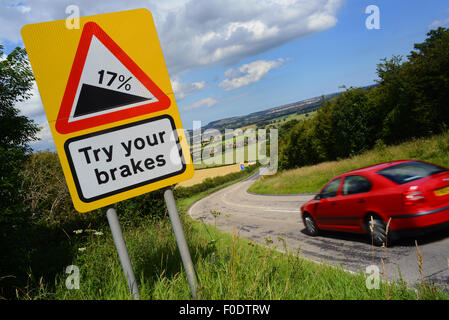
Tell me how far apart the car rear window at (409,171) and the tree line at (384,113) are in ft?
55.3

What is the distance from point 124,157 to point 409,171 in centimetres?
574

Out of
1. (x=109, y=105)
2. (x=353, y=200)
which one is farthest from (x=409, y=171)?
(x=109, y=105)

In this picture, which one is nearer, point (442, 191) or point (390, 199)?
point (442, 191)

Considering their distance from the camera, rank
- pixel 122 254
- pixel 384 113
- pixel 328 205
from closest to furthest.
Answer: pixel 122 254 < pixel 328 205 < pixel 384 113

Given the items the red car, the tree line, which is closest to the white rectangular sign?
the red car

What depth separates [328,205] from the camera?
Answer: 23.7ft

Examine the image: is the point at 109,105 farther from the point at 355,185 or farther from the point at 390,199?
the point at 355,185

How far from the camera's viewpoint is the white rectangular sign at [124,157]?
193cm

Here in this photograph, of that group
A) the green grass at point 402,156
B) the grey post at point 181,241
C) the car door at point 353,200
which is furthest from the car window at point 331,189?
the green grass at point 402,156

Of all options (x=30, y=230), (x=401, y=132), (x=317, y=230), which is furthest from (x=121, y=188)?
(x=401, y=132)

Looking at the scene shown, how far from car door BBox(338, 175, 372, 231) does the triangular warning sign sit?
214 inches

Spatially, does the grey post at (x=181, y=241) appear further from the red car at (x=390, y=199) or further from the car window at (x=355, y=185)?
the car window at (x=355, y=185)

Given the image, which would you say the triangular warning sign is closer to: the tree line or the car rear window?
the car rear window

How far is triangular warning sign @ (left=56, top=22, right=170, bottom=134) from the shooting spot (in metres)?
1.93
